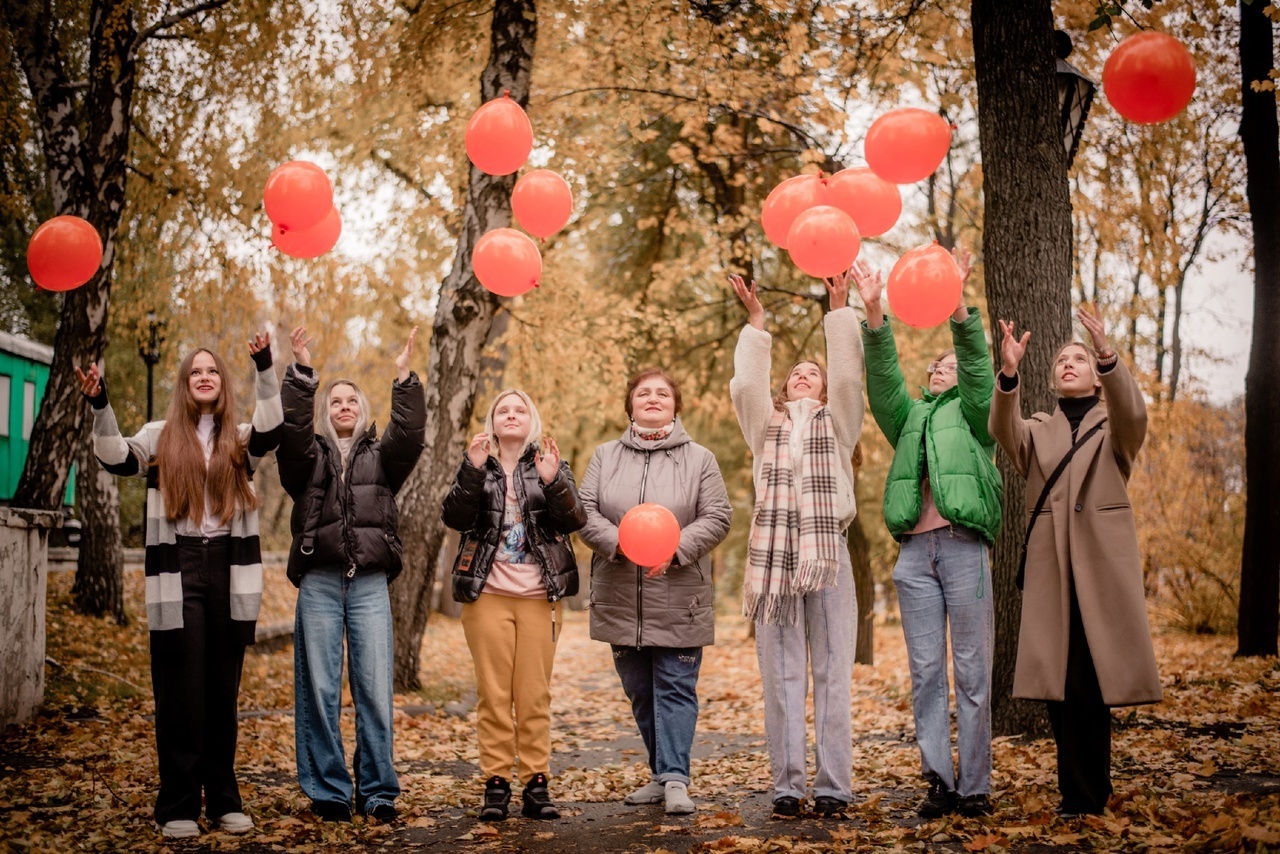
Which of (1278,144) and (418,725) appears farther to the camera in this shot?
(1278,144)

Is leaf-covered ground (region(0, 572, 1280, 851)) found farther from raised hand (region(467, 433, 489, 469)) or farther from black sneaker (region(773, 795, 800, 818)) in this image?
raised hand (region(467, 433, 489, 469))

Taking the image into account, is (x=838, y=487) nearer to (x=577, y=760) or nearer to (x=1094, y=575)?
(x=1094, y=575)

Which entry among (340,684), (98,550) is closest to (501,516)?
(340,684)

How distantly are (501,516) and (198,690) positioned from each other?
5.06ft

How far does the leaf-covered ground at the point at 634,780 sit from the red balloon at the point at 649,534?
121cm

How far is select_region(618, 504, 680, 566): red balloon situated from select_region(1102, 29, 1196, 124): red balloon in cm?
289

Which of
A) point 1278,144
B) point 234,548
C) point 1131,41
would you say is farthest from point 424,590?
point 1278,144

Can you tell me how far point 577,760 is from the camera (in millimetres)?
7098

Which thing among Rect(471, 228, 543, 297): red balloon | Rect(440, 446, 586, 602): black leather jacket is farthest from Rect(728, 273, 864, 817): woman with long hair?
Rect(471, 228, 543, 297): red balloon

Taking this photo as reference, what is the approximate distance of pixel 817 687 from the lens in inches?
191

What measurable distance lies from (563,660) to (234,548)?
12.5m

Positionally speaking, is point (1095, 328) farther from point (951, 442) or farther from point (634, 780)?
point (634, 780)

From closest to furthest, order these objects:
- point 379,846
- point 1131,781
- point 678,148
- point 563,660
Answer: point 379,846 → point 1131,781 → point 678,148 → point 563,660

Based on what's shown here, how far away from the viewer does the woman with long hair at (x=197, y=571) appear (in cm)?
458
